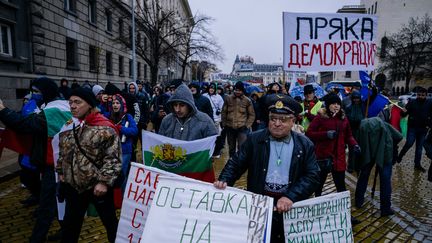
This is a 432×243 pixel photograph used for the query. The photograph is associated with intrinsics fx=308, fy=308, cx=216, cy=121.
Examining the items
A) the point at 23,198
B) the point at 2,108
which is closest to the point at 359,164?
the point at 2,108

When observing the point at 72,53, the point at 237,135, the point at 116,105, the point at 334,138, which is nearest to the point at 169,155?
the point at 116,105

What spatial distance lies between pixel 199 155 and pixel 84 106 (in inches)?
57.6

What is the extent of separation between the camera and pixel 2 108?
3.05m

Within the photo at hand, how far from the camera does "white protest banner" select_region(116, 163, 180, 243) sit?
3125 mm

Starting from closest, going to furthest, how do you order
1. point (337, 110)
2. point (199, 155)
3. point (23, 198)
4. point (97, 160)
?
point (97, 160) → point (199, 155) → point (337, 110) → point (23, 198)

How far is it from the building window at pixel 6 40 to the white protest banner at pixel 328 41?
1197 cm

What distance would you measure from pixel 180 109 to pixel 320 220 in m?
2.14

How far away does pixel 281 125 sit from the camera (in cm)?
257

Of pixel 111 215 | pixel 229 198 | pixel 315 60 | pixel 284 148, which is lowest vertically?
pixel 111 215

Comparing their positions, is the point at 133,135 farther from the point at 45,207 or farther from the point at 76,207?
the point at 76,207

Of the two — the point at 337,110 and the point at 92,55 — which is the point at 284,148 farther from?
the point at 92,55

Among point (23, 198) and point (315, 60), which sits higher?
point (315, 60)

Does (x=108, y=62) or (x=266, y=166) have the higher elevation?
(x=108, y=62)

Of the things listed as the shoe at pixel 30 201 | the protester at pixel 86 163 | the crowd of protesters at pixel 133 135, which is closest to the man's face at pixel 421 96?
the crowd of protesters at pixel 133 135
